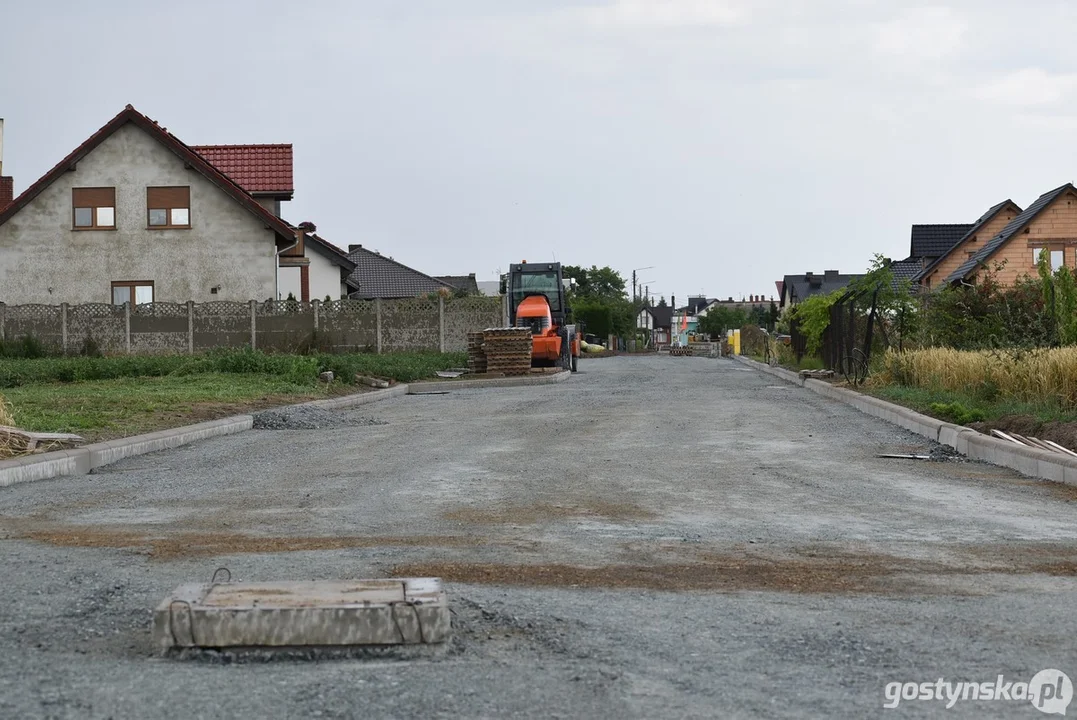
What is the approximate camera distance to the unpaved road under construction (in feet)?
13.3

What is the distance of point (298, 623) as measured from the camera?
4.43 meters

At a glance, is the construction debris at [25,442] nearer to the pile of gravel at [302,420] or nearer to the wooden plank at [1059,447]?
the pile of gravel at [302,420]

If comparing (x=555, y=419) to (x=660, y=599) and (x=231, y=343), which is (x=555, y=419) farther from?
(x=231, y=343)

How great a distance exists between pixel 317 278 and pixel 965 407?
1560 inches

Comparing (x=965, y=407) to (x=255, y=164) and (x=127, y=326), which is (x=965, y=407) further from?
(x=255, y=164)

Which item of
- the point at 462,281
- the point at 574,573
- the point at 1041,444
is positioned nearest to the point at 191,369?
the point at 1041,444

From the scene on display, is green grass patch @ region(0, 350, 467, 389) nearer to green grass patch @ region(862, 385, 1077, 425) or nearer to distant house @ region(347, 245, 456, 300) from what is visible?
green grass patch @ region(862, 385, 1077, 425)

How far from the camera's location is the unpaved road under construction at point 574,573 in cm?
405

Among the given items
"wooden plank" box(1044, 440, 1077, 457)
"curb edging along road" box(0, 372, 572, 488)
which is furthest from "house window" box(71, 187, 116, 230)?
"wooden plank" box(1044, 440, 1077, 457)

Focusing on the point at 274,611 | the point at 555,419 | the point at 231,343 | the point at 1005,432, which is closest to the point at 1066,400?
the point at 1005,432

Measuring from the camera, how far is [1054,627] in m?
4.94

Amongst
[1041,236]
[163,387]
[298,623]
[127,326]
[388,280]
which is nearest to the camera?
[298,623]

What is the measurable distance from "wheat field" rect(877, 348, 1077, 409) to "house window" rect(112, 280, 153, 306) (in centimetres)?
2616

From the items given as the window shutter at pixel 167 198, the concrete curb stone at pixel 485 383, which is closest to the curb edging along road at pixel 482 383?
the concrete curb stone at pixel 485 383
